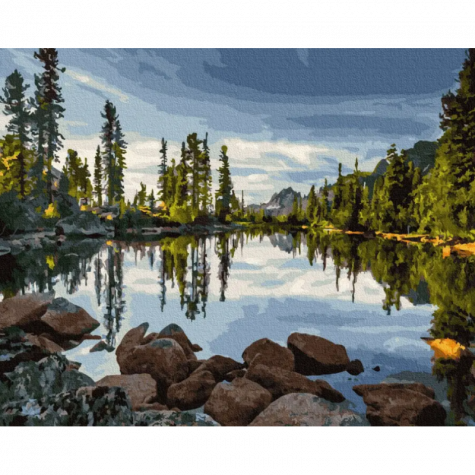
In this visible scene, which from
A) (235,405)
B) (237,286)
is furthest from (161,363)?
(237,286)

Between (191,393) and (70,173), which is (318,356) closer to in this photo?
(191,393)

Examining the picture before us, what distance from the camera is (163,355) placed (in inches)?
187

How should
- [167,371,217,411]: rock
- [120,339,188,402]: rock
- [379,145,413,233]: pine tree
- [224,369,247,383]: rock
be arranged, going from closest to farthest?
[167,371,217,411]: rock, [120,339,188,402]: rock, [224,369,247,383]: rock, [379,145,413,233]: pine tree

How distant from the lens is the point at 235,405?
171 inches

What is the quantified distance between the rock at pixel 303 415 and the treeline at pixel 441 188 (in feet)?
11.0

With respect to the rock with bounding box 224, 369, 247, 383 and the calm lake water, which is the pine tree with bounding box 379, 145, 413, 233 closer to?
the calm lake water

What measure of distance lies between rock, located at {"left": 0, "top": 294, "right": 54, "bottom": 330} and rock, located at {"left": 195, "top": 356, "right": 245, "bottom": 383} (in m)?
2.37

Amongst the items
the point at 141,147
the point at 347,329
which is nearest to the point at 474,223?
the point at 347,329

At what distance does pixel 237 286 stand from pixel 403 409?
2719 millimetres

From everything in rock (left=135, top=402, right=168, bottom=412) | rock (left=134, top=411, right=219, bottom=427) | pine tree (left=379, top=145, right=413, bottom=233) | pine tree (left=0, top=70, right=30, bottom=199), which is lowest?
rock (left=134, top=411, right=219, bottom=427)

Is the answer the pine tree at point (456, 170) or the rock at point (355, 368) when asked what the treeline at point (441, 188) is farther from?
the rock at point (355, 368)

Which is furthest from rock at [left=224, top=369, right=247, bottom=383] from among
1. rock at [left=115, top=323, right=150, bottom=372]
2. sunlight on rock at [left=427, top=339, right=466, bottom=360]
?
sunlight on rock at [left=427, top=339, right=466, bottom=360]

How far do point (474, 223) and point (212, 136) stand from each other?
17.0 feet

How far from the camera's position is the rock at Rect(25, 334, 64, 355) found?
5.04 meters
